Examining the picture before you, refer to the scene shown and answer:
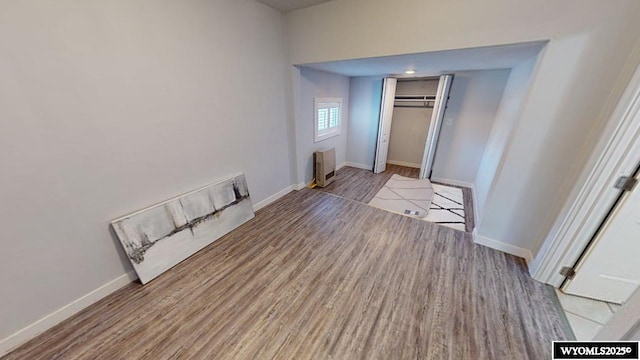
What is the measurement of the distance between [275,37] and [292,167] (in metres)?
1.99

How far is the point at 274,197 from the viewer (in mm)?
3514

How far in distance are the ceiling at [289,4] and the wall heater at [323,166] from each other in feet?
7.09

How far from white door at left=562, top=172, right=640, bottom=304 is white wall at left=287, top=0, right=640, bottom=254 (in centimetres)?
35

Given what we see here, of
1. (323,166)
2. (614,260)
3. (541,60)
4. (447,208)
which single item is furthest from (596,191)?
(323,166)

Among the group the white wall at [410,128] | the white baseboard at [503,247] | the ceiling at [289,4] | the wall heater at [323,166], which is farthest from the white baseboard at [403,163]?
the ceiling at [289,4]

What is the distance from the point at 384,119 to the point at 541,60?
2.84 m

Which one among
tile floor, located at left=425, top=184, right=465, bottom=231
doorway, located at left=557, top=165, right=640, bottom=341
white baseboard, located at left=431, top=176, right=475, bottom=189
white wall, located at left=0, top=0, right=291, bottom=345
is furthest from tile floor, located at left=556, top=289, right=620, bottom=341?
white wall, located at left=0, top=0, right=291, bottom=345

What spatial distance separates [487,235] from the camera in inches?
96.7

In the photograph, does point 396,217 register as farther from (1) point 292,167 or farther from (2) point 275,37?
(2) point 275,37

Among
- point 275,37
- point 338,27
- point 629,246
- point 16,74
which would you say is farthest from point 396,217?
point 16,74

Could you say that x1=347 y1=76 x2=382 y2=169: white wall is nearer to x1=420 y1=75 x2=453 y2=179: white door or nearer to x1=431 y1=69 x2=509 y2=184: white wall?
x1=420 y1=75 x2=453 y2=179: white door

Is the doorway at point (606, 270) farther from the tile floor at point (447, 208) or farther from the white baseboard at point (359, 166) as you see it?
the white baseboard at point (359, 166)

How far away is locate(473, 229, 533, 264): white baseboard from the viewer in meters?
2.27

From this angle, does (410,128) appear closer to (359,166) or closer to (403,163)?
(403,163)
